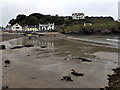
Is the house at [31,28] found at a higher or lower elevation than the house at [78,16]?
lower

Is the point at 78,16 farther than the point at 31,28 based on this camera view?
Yes

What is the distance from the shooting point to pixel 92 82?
8.66 m

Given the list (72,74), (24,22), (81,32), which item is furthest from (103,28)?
(72,74)

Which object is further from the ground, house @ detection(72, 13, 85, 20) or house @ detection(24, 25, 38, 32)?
house @ detection(72, 13, 85, 20)

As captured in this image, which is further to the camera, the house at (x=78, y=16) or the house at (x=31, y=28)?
the house at (x=78, y=16)

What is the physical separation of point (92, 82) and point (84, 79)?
1.92ft

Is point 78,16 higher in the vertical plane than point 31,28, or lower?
higher

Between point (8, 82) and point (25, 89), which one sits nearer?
point (25, 89)

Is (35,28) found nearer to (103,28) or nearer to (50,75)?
(103,28)

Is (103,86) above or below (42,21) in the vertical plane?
below

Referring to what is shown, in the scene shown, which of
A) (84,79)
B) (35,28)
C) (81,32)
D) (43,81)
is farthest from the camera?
(35,28)

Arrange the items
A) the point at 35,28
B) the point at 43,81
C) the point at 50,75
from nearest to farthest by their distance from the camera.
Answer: the point at 43,81, the point at 50,75, the point at 35,28

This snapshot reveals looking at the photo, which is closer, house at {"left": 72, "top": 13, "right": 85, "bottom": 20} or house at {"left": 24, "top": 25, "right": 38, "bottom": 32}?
house at {"left": 24, "top": 25, "right": 38, "bottom": 32}

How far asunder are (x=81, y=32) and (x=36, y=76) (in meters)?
72.6
